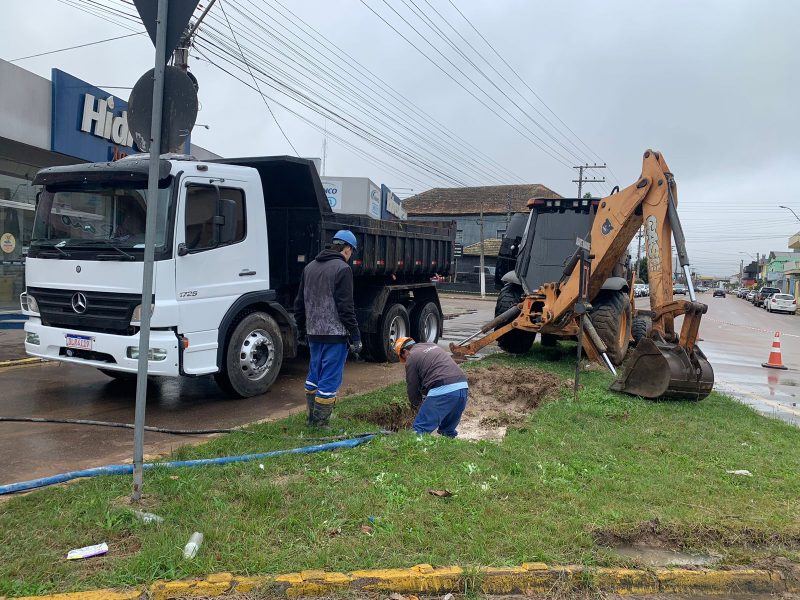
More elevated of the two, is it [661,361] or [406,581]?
[661,361]

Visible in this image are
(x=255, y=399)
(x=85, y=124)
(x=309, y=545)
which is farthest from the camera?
(x=85, y=124)

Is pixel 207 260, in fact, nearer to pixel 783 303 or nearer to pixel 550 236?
pixel 550 236

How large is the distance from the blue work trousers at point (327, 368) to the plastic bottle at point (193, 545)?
7.55 feet

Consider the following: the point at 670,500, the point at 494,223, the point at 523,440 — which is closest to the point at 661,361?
the point at 523,440

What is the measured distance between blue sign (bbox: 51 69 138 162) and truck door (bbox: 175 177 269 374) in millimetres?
6991

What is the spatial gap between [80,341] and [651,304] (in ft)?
22.8

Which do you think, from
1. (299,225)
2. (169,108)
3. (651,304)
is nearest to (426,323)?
(299,225)

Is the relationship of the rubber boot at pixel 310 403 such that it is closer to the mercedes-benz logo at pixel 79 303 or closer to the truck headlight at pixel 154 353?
the truck headlight at pixel 154 353

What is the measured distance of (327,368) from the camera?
5578 millimetres

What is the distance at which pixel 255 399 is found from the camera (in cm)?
730

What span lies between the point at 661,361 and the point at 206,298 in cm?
546

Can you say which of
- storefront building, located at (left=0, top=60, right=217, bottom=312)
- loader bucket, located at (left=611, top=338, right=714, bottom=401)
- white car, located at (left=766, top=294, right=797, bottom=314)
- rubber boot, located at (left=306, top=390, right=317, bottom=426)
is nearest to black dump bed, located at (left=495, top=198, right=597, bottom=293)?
loader bucket, located at (left=611, top=338, right=714, bottom=401)

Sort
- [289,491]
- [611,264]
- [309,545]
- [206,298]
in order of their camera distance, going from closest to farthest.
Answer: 1. [309,545]
2. [289,491]
3. [206,298]
4. [611,264]

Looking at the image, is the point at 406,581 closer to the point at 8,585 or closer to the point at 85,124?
the point at 8,585
